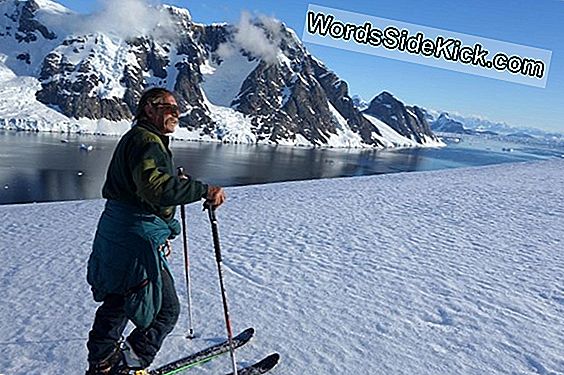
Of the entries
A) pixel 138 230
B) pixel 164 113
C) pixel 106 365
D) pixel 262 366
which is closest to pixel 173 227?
pixel 138 230

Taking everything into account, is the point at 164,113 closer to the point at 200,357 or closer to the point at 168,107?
the point at 168,107

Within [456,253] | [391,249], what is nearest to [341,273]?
→ [391,249]

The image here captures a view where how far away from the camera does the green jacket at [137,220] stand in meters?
2.70

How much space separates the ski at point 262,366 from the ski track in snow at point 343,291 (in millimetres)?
90

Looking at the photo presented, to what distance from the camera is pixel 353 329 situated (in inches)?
178

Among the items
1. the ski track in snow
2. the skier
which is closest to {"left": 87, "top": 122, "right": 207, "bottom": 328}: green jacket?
the skier

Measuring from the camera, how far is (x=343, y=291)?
5.61m

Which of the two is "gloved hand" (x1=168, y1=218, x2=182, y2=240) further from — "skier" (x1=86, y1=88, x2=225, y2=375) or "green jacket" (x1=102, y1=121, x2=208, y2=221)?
"green jacket" (x1=102, y1=121, x2=208, y2=221)

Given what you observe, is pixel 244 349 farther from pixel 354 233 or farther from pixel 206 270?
pixel 354 233

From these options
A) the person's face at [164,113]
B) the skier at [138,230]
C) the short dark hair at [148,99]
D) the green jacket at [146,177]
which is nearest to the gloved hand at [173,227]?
the skier at [138,230]

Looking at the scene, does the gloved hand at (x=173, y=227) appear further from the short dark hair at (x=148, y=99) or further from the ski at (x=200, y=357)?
the ski at (x=200, y=357)

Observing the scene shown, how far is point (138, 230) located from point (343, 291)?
3471mm

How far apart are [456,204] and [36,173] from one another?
1886 inches

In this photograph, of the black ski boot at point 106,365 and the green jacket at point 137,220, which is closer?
the green jacket at point 137,220
